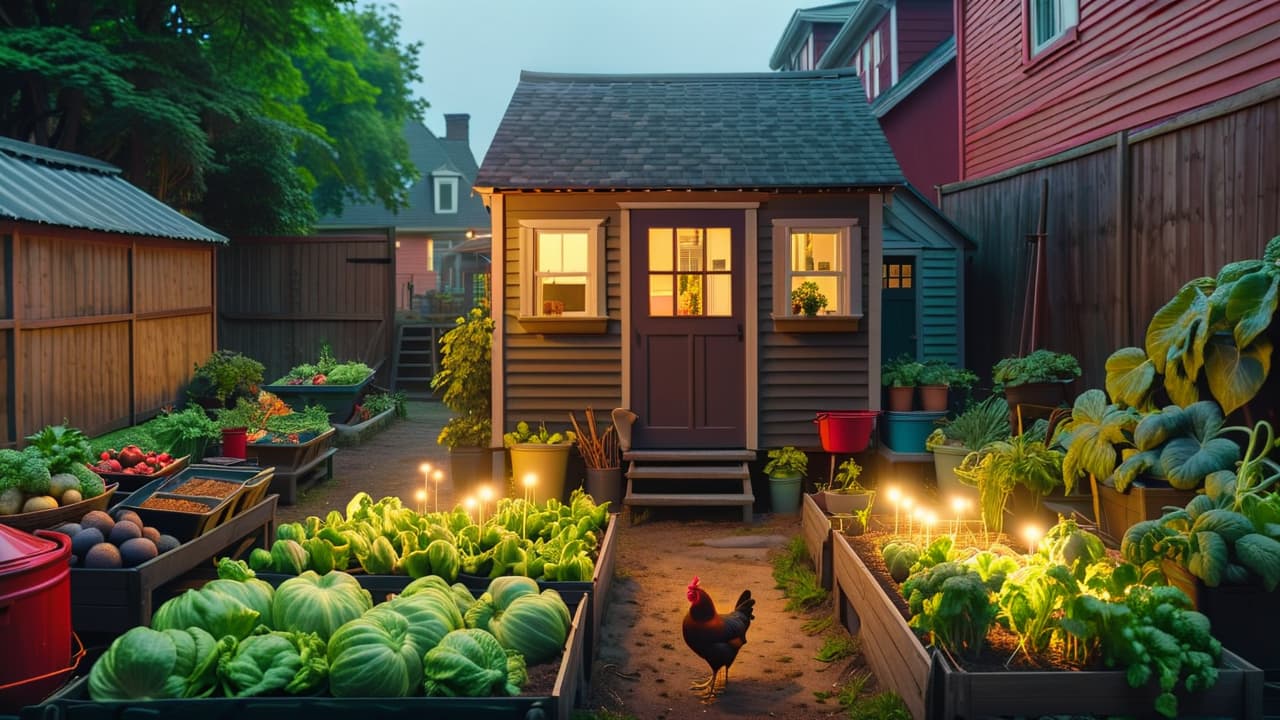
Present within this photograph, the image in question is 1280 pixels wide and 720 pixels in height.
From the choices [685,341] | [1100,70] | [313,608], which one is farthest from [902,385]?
[313,608]

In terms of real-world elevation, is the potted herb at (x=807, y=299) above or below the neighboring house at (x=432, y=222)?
below

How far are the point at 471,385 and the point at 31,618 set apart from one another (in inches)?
254

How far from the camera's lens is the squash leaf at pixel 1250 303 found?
5.95 meters

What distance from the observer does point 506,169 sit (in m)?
10.3

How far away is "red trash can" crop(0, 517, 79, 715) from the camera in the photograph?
4.24 m

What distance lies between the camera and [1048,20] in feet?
42.9

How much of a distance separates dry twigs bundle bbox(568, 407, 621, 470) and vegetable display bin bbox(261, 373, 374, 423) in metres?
5.16

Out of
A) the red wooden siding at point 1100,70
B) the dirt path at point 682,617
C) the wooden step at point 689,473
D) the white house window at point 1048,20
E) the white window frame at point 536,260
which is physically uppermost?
the white house window at point 1048,20

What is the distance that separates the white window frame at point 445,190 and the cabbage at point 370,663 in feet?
116

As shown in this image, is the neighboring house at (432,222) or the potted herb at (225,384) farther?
the neighboring house at (432,222)

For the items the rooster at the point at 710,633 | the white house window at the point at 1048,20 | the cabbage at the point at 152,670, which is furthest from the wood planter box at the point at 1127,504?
the white house window at the point at 1048,20

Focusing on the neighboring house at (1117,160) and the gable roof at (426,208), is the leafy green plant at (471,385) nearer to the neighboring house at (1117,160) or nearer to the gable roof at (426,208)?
the neighboring house at (1117,160)

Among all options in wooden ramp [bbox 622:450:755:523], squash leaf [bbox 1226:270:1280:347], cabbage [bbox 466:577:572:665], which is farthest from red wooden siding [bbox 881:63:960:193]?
cabbage [bbox 466:577:572:665]

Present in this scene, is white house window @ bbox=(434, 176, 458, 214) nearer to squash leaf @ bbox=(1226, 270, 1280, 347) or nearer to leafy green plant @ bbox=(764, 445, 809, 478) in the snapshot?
leafy green plant @ bbox=(764, 445, 809, 478)
